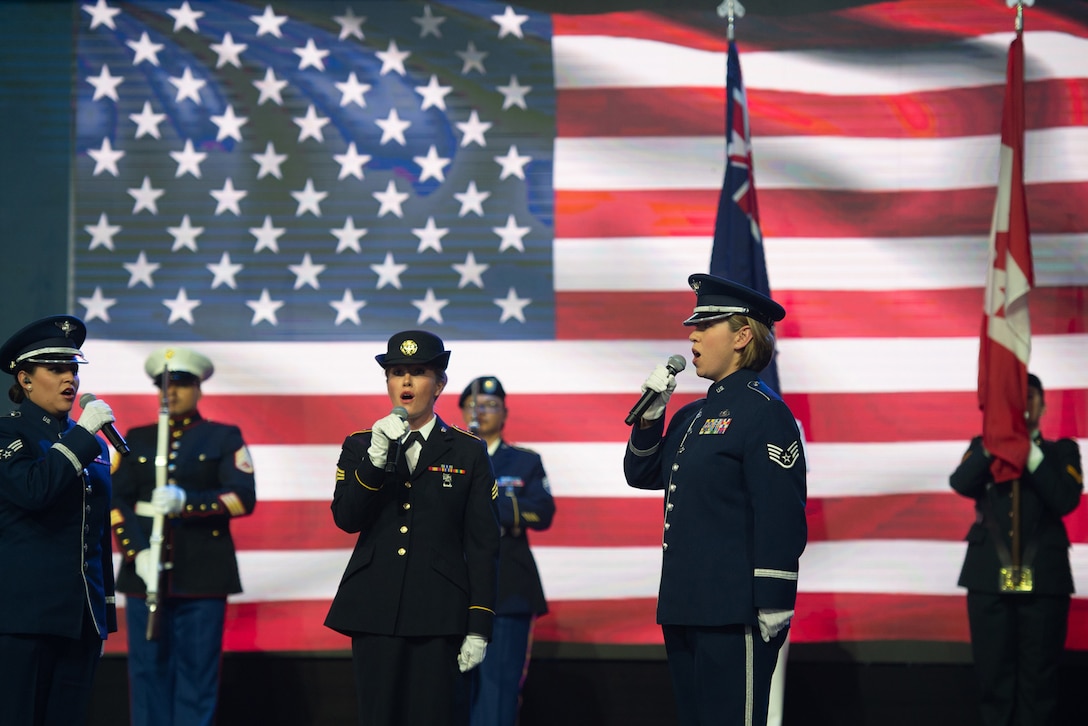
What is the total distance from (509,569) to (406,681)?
1761 millimetres

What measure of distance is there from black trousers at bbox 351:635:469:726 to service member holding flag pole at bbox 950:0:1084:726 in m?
2.72

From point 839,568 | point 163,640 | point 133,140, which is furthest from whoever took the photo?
point 133,140

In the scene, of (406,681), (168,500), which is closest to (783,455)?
(406,681)

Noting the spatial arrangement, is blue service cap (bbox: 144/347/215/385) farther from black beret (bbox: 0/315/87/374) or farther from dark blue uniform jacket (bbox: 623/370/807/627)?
dark blue uniform jacket (bbox: 623/370/807/627)

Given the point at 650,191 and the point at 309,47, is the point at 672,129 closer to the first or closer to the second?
the point at 650,191

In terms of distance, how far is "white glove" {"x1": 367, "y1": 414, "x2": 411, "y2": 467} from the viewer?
3000mm

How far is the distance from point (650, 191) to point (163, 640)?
313 centimetres

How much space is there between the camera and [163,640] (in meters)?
4.51

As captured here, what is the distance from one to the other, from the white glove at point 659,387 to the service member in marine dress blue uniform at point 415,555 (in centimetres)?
56

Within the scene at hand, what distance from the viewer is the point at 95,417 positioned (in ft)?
11.0

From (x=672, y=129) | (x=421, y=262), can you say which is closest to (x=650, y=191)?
(x=672, y=129)

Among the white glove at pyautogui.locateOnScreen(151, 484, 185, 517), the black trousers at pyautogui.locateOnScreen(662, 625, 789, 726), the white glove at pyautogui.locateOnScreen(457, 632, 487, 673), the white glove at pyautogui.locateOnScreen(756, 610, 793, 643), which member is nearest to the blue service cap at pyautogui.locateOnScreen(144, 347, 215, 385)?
the white glove at pyautogui.locateOnScreen(151, 484, 185, 517)

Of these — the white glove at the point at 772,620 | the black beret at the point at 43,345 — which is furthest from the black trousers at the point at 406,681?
the black beret at the point at 43,345

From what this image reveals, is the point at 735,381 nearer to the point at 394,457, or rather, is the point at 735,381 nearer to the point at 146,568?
the point at 394,457
